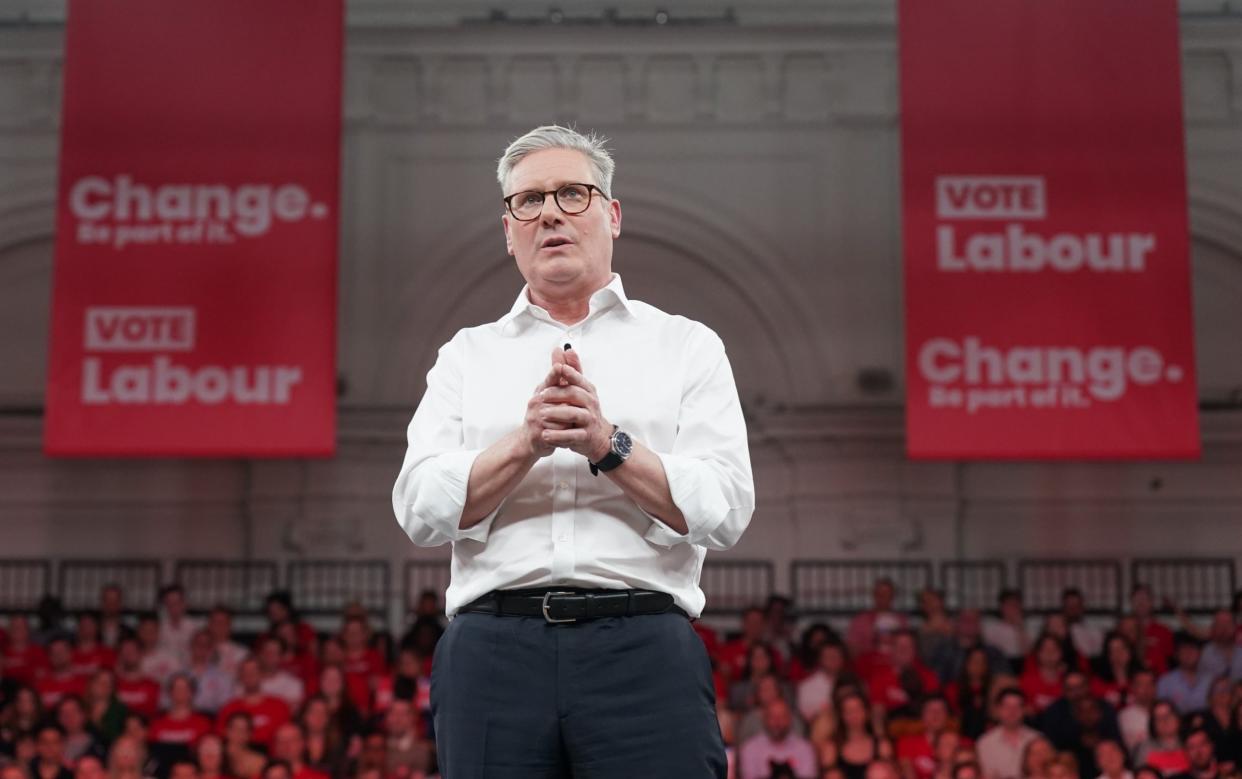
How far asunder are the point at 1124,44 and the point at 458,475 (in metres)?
5.96

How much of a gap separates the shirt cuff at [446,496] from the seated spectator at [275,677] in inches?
243

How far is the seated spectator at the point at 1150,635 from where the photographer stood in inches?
338

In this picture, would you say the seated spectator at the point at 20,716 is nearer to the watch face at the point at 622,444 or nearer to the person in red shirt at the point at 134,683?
the person in red shirt at the point at 134,683

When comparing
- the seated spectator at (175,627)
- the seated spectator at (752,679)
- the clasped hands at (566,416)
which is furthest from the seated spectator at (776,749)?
the clasped hands at (566,416)

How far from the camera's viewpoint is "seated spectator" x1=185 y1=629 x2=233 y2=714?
800 centimetres

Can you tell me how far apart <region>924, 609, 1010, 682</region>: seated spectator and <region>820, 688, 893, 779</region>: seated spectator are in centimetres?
129

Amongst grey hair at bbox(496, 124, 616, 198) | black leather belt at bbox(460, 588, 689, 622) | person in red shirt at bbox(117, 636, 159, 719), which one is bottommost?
person in red shirt at bbox(117, 636, 159, 719)

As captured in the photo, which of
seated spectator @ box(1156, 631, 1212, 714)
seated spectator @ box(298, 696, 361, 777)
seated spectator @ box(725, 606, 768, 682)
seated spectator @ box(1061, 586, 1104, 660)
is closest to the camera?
seated spectator @ box(298, 696, 361, 777)

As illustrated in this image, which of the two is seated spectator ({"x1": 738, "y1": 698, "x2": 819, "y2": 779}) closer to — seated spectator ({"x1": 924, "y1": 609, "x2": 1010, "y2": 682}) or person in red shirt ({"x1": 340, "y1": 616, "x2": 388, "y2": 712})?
seated spectator ({"x1": 924, "y1": 609, "x2": 1010, "y2": 682})

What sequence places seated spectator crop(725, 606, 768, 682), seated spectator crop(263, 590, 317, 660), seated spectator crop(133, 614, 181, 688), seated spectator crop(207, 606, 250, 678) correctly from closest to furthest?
seated spectator crop(725, 606, 768, 682) < seated spectator crop(207, 606, 250, 678) < seated spectator crop(133, 614, 181, 688) < seated spectator crop(263, 590, 317, 660)

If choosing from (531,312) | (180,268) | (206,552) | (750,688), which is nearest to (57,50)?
(206,552)

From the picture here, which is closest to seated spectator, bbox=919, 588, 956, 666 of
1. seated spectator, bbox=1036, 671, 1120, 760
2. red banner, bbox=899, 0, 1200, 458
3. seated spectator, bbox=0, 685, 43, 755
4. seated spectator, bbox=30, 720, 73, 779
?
seated spectator, bbox=1036, 671, 1120, 760

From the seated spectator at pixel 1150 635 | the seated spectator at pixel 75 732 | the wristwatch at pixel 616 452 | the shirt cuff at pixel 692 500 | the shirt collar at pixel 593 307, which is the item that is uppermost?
the shirt collar at pixel 593 307

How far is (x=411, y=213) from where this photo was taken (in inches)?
470
